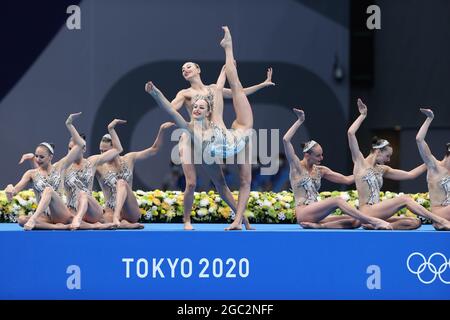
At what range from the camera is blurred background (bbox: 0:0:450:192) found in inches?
531

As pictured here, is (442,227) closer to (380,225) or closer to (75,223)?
(380,225)

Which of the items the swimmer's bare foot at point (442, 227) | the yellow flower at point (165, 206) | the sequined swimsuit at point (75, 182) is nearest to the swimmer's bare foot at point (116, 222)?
the sequined swimsuit at point (75, 182)

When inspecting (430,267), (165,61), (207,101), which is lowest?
(430,267)

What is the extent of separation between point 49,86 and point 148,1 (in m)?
1.86

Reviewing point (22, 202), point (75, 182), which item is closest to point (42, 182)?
point (75, 182)

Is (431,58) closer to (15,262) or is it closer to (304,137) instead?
(304,137)

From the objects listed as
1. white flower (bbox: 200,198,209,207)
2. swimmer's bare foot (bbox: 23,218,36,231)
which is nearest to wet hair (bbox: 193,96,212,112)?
swimmer's bare foot (bbox: 23,218,36,231)

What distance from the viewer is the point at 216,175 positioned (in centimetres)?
898

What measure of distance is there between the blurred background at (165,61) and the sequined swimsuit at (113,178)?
3827 millimetres

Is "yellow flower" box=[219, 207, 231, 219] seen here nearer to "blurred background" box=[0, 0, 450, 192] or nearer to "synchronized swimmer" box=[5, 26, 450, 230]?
"synchronized swimmer" box=[5, 26, 450, 230]

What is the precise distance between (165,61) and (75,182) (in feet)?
15.3

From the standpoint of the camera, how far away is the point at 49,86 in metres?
13.6

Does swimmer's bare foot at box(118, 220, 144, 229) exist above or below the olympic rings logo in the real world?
above

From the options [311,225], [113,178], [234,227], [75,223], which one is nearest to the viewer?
[75,223]
